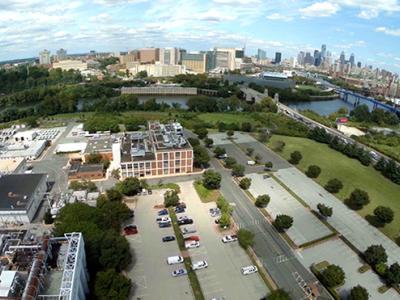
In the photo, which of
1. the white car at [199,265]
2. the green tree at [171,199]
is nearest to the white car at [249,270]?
the white car at [199,265]

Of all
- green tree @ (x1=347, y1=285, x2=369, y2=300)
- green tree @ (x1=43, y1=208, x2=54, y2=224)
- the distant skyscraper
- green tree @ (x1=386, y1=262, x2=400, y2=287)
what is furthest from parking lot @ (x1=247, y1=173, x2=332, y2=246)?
the distant skyscraper

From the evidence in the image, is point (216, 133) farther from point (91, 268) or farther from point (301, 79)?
point (301, 79)

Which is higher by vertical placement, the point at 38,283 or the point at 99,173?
the point at 38,283

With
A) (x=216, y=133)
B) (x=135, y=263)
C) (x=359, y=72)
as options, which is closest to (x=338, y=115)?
(x=216, y=133)

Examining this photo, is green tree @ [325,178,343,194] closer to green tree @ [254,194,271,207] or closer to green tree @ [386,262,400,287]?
green tree @ [254,194,271,207]

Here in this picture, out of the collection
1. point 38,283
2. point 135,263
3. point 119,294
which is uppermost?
point 38,283

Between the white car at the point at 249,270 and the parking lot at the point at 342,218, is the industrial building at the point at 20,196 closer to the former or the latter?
the white car at the point at 249,270
